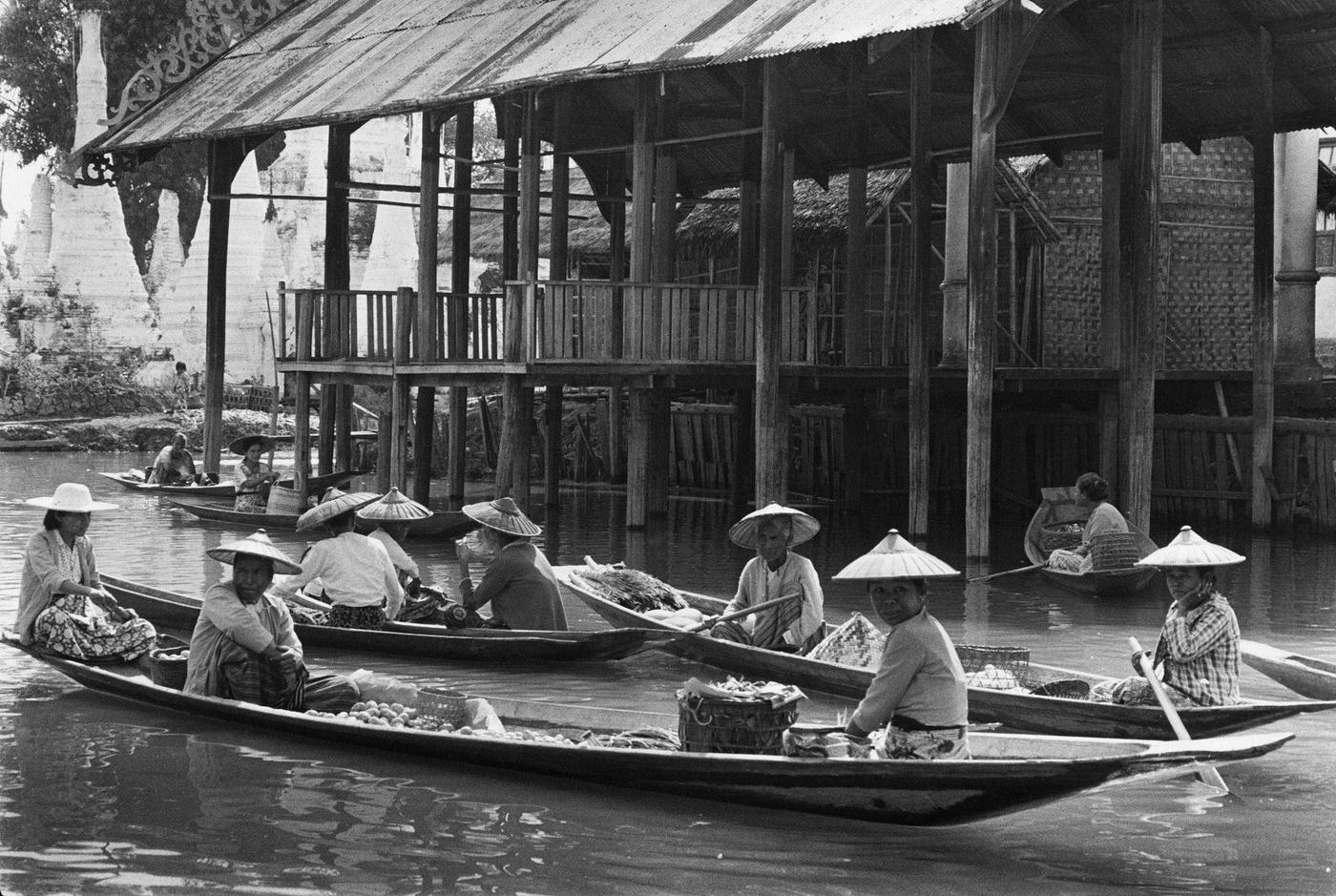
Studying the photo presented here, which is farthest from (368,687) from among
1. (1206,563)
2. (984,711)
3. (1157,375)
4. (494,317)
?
(1157,375)

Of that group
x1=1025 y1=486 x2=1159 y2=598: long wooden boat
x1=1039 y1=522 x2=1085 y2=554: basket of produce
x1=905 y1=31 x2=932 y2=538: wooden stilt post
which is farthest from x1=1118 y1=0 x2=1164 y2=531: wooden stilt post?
x1=905 y1=31 x2=932 y2=538: wooden stilt post

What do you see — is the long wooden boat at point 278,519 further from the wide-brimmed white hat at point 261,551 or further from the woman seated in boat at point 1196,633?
the woman seated in boat at point 1196,633

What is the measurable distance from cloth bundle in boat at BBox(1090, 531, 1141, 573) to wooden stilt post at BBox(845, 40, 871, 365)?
6.45 metres

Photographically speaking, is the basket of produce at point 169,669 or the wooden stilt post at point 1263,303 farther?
the wooden stilt post at point 1263,303

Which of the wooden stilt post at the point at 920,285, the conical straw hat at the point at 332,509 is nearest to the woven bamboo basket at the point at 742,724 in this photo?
the conical straw hat at the point at 332,509

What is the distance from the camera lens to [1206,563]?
8055 mm

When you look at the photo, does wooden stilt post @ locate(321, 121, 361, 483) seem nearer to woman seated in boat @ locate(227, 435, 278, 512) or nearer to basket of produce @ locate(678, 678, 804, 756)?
woman seated in boat @ locate(227, 435, 278, 512)

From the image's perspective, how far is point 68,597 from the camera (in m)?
10.2

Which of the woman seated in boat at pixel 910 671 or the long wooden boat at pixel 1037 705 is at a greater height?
the woman seated in boat at pixel 910 671

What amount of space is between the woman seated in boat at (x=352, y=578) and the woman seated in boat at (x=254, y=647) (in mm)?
2027

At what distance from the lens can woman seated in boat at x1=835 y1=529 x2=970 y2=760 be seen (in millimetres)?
6996

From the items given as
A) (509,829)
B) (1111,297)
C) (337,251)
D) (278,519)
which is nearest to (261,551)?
(509,829)

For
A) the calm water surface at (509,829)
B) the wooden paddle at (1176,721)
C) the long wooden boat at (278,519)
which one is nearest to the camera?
the calm water surface at (509,829)

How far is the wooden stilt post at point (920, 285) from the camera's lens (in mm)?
16750
